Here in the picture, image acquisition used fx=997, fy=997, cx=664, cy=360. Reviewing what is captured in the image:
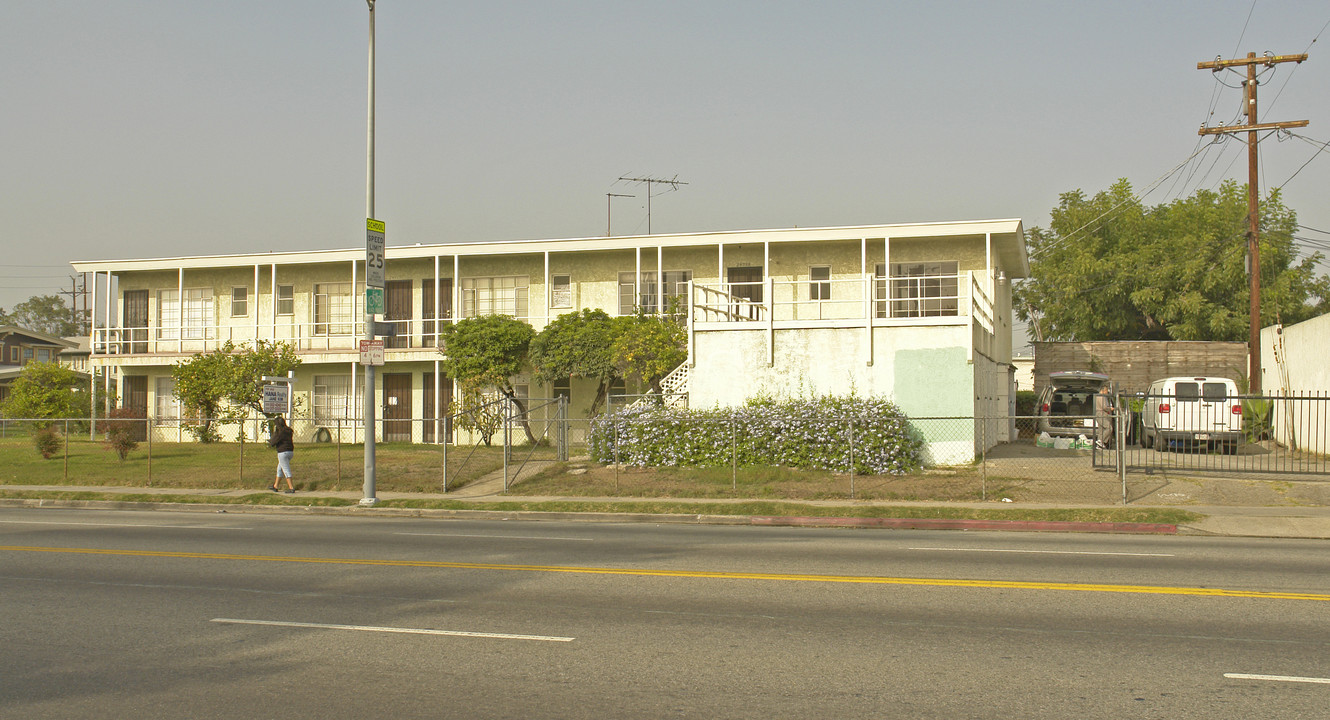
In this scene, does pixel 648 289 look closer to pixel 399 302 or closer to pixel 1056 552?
pixel 399 302

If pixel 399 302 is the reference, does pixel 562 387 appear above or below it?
below

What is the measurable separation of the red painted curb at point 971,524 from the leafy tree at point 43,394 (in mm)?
25512

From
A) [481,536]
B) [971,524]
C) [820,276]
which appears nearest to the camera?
[481,536]

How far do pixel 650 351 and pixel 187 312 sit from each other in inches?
736

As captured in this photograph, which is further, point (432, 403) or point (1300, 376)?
point (432, 403)

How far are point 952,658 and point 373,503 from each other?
14.4m

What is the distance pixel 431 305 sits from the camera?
33.3 meters

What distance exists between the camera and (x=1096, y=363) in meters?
35.6

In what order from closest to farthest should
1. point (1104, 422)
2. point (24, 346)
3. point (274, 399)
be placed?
point (274, 399) < point (1104, 422) < point (24, 346)

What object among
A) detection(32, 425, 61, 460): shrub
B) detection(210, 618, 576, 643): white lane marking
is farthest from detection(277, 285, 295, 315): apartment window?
detection(210, 618, 576, 643): white lane marking

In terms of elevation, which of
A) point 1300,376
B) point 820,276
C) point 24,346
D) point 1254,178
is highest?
point 1254,178

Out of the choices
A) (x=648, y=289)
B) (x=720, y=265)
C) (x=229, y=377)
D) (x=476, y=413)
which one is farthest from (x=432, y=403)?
(x=720, y=265)

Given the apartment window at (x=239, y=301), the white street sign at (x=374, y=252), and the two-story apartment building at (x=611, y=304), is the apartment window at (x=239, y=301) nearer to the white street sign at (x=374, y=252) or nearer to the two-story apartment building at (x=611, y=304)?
the two-story apartment building at (x=611, y=304)

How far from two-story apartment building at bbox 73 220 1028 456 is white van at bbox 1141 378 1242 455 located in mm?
4009
